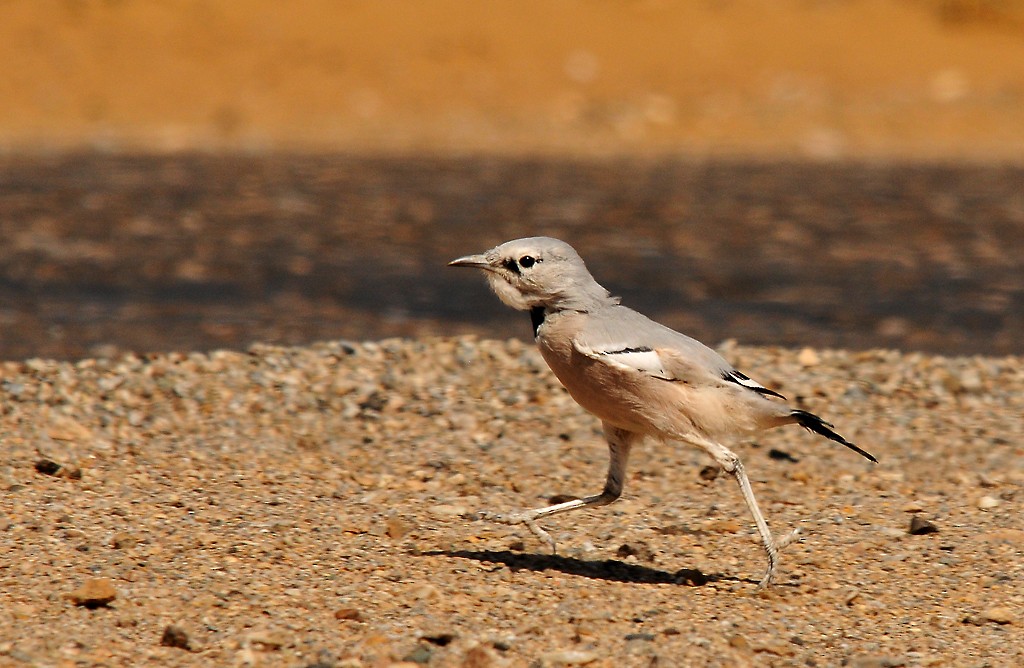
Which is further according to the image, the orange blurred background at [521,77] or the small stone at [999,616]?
the orange blurred background at [521,77]

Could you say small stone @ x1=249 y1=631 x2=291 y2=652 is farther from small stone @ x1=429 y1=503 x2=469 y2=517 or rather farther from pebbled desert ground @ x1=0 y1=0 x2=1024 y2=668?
small stone @ x1=429 y1=503 x2=469 y2=517

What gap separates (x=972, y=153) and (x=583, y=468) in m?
14.1

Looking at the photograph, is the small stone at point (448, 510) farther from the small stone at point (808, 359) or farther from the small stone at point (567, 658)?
the small stone at point (808, 359)

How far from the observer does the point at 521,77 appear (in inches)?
920

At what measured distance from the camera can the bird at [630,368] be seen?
5.45 metres

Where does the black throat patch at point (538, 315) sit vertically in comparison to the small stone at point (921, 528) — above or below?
above

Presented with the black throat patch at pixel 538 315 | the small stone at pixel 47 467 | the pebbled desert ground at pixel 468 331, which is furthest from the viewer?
the small stone at pixel 47 467

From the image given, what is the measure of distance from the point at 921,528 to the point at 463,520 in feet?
6.46

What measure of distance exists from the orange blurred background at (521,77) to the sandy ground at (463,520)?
11211 millimetres

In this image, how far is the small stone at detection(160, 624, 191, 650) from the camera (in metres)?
4.83

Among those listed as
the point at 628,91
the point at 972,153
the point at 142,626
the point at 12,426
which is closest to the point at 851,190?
the point at 972,153

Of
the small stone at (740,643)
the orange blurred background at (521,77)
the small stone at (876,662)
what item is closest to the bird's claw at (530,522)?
the small stone at (740,643)

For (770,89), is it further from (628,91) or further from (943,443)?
(943,443)

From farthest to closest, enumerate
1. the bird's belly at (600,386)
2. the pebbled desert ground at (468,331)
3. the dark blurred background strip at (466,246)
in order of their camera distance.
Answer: the dark blurred background strip at (466,246), the bird's belly at (600,386), the pebbled desert ground at (468,331)
